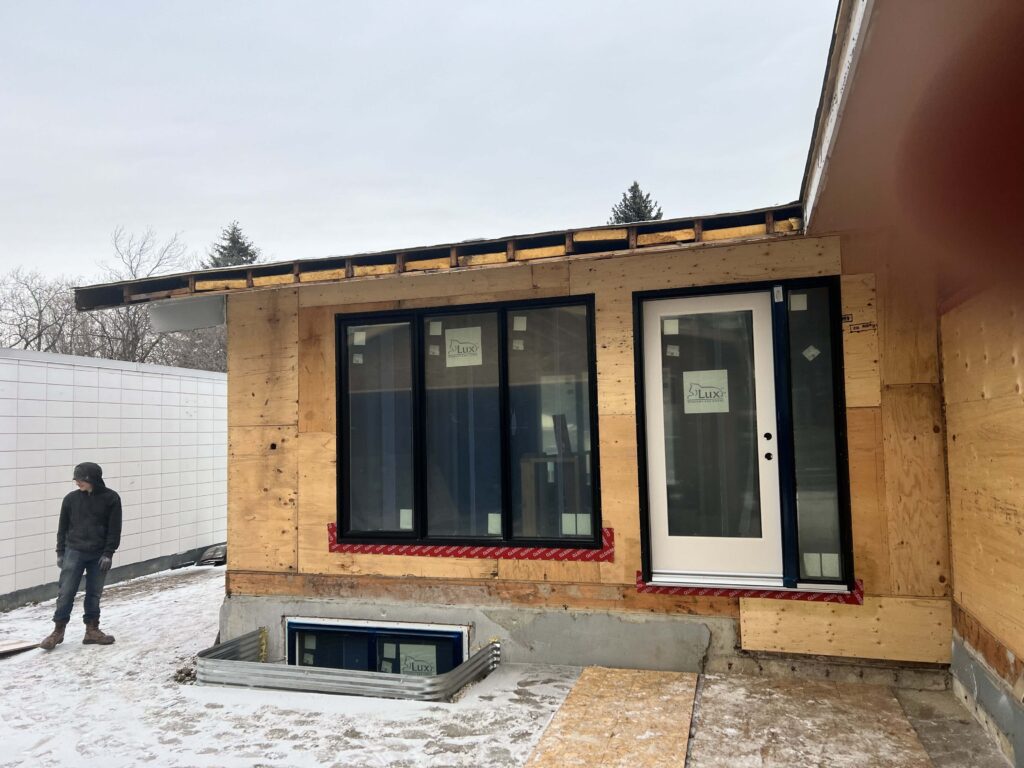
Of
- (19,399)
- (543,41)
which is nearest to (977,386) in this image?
(19,399)

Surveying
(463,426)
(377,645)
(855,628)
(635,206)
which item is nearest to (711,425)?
(855,628)

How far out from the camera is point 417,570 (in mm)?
5574

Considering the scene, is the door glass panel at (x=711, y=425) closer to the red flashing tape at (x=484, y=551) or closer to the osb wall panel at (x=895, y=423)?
the red flashing tape at (x=484, y=551)

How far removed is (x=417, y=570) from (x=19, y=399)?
571cm

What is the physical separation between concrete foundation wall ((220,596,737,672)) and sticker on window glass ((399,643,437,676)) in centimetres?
24

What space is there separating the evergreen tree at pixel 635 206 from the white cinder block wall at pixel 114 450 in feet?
95.0

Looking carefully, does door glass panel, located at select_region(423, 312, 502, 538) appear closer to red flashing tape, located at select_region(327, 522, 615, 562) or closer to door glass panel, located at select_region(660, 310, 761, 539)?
red flashing tape, located at select_region(327, 522, 615, 562)

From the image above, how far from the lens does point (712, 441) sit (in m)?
5.04

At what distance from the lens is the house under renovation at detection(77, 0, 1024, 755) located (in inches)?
154

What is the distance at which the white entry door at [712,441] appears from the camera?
192 inches

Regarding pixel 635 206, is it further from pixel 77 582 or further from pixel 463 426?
pixel 77 582

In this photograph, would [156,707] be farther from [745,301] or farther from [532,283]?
[745,301]

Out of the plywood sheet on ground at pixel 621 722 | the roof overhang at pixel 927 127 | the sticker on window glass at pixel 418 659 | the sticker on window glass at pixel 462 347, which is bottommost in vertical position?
the sticker on window glass at pixel 418 659

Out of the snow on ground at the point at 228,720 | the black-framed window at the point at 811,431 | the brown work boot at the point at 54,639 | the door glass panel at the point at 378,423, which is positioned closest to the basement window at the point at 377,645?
the snow on ground at the point at 228,720
